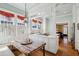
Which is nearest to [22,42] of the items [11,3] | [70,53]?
[11,3]

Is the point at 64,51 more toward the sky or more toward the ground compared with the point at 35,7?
more toward the ground

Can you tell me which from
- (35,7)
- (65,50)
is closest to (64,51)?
(65,50)

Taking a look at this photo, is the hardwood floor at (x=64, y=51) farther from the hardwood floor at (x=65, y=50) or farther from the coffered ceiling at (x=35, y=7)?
the coffered ceiling at (x=35, y=7)

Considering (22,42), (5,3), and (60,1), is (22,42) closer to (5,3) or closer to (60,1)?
(5,3)

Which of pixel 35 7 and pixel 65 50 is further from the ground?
pixel 35 7

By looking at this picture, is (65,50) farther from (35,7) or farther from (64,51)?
(35,7)

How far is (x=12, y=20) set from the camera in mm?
1346

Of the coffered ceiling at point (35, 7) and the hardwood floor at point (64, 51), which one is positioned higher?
the coffered ceiling at point (35, 7)

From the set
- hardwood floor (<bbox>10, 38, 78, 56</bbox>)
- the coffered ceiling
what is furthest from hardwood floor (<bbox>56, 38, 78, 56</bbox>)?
the coffered ceiling

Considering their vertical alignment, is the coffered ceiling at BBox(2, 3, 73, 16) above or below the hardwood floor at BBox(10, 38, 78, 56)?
above

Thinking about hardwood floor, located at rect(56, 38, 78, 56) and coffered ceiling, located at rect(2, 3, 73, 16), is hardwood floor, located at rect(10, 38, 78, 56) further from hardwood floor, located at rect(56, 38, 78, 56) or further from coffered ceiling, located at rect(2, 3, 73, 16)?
coffered ceiling, located at rect(2, 3, 73, 16)

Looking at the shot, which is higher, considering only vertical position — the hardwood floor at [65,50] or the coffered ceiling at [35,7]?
the coffered ceiling at [35,7]

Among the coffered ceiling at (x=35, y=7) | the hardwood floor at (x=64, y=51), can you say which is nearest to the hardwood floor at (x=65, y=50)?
the hardwood floor at (x=64, y=51)

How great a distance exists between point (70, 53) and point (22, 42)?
104 centimetres
